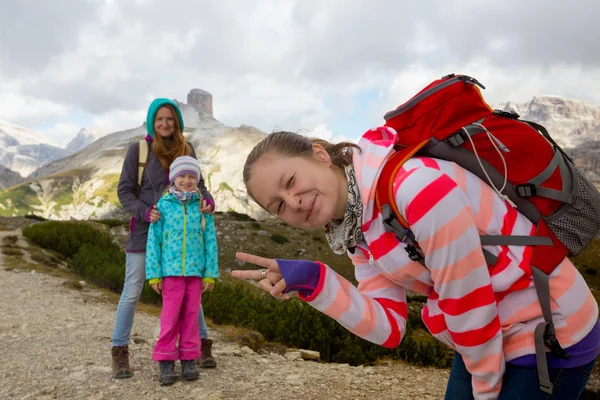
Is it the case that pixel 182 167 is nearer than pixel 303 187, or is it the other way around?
pixel 303 187

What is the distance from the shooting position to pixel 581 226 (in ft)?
5.14

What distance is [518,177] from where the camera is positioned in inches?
61.9

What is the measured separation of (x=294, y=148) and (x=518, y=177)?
818 millimetres

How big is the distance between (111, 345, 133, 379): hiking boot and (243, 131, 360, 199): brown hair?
11.9ft

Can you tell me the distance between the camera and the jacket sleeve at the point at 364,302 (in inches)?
72.3

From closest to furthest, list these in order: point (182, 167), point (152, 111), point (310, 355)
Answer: point (182, 167) < point (152, 111) < point (310, 355)

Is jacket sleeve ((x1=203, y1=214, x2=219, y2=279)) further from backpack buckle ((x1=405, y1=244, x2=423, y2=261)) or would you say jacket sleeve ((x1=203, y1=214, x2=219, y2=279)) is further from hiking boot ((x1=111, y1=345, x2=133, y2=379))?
backpack buckle ((x1=405, y1=244, x2=423, y2=261))

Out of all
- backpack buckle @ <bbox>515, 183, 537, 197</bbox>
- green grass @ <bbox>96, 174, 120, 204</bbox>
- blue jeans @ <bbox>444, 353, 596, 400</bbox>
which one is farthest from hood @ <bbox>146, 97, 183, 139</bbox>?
green grass @ <bbox>96, 174, 120, 204</bbox>

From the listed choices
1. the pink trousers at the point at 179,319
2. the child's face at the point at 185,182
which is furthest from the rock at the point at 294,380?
the child's face at the point at 185,182

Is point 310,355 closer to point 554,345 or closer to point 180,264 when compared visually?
point 180,264

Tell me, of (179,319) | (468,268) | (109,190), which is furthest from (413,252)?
(109,190)

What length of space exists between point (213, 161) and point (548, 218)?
143m

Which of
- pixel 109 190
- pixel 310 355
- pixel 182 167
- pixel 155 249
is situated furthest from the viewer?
pixel 109 190

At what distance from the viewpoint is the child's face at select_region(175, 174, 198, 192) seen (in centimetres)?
466
